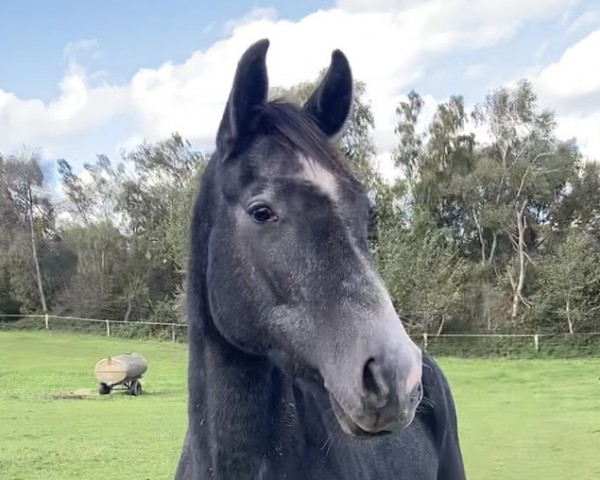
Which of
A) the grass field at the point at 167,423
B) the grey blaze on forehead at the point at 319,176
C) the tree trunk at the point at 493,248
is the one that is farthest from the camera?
the tree trunk at the point at 493,248

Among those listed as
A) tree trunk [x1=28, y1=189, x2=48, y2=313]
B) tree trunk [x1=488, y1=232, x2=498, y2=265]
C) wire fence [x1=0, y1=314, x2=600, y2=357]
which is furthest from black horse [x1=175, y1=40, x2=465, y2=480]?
tree trunk [x1=28, y1=189, x2=48, y2=313]

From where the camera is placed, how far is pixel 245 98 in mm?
2666

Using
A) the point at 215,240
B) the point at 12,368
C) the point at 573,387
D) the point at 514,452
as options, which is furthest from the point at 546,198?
the point at 215,240

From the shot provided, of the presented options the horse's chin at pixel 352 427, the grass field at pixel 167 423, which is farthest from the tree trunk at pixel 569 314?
the horse's chin at pixel 352 427

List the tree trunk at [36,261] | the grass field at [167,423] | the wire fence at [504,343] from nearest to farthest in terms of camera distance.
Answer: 1. the grass field at [167,423]
2. the wire fence at [504,343]
3. the tree trunk at [36,261]

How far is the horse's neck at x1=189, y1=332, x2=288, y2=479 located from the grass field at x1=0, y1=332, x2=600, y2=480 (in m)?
6.17

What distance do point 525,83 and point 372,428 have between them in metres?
41.8

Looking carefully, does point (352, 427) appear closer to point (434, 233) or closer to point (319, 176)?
point (319, 176)

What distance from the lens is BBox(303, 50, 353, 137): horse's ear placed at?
2906mm

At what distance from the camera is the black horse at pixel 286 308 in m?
2.26

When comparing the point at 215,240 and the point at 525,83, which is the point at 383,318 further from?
the point at 525,83

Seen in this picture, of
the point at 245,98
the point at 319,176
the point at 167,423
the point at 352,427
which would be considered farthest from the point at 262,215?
the point at 167,423

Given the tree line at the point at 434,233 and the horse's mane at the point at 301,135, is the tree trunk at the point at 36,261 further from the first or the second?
the horse's mane at the point at 301,135

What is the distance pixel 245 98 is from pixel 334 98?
1.39 ft
